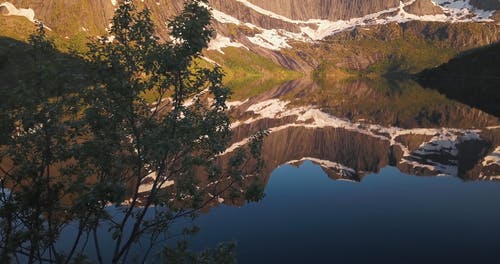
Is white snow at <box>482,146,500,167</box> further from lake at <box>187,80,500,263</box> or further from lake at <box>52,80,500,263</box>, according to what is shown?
lake at <box>187,80,500,263</box>

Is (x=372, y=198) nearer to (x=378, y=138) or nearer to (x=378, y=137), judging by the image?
(x=378, y=138)

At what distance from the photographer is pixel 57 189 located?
1691 cm

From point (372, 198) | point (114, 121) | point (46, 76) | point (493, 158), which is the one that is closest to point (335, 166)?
point (372, 198)

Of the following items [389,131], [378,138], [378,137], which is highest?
[389,131]

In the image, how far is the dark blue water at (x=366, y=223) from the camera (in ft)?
107

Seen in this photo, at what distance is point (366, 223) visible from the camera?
128 feet

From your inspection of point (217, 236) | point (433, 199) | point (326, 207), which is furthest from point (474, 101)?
point (217, 236)

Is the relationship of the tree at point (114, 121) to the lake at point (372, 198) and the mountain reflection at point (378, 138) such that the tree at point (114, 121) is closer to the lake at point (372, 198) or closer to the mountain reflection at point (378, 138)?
the lake at point (372, 198)

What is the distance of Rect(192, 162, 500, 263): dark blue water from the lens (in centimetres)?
3256

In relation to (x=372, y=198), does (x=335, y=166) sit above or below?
above

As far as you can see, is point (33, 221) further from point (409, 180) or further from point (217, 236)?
point (409, 180)

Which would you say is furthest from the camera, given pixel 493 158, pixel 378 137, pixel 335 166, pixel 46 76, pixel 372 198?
pixel 378 137

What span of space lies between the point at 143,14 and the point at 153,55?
1.89 meters

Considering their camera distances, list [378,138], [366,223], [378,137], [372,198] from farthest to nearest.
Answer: [378,137] → [378,138] → [372,198] → [366,223]
